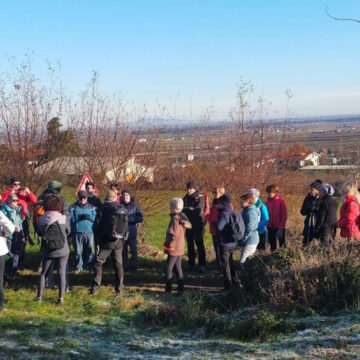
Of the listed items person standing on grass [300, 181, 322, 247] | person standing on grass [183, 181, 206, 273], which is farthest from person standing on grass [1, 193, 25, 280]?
person standing on grass [300, 181, 322, 247]

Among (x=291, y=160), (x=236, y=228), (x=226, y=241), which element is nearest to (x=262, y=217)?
(x=236, y=228)

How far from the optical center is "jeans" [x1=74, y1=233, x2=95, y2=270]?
948 cm

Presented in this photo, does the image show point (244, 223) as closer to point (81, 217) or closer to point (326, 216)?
point (326, 216)

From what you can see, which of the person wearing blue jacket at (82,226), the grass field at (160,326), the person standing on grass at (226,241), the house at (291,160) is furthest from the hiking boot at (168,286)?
the house at (291,160)

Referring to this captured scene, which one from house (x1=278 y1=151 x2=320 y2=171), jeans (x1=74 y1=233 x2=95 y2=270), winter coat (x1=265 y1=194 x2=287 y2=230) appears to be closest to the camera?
jeans (x1=74 y1=233 x2=95 y2=270)

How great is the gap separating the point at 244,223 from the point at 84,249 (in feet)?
10.3

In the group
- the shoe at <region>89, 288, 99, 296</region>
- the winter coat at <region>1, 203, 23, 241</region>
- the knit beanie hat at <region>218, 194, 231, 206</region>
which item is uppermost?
the knit beanie hat at <region>218, 194, 231, 206</region>

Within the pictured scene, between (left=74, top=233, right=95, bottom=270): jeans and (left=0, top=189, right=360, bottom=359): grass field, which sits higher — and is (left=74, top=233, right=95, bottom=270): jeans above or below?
above

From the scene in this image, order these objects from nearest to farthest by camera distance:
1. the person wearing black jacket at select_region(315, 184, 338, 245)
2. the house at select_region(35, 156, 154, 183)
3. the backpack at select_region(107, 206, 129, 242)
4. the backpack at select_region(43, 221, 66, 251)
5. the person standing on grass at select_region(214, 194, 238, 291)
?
the backpack at select_region(43, 221, 66, 251)
the backpack at select_region(107, 206, 129, 242)
the person standing on grass at select_region(214, 194, 238, 291)
the person wearing black jacket at select_region(315, 184, 338, 245)
the house at select_region(35, 156, 154, 183)

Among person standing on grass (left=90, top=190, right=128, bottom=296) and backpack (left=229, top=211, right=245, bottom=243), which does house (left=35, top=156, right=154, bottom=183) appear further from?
backpack (left=229, top=211, right=245, bottom=243)

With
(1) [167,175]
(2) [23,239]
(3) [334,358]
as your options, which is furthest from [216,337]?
(1) [167,175]

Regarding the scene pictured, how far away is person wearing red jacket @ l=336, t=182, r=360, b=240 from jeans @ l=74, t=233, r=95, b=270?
4.63m

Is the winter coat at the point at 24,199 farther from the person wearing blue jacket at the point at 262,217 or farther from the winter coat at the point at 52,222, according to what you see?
the person wearing blue jacket at the point at 262,217

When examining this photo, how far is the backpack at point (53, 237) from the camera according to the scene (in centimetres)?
746
